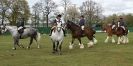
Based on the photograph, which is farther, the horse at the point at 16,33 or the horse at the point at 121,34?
the horse at the point at 121,34

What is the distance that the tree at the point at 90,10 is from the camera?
98.5m

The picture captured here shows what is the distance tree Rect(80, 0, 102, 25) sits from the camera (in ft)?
323

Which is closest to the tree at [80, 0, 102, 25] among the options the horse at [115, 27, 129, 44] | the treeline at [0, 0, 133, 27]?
the treeline at [0, 0, 133, 27]

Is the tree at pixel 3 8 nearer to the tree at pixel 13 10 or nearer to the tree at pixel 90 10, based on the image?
the tree at pixel 13 10

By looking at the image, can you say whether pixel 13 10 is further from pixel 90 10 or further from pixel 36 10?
pixel 90 10

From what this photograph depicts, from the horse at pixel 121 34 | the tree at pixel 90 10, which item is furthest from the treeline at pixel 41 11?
the horse at pixel 121 34

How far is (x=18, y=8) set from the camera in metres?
83.4

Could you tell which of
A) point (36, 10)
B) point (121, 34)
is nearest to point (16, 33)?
point (121, 34)

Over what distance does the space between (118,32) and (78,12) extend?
76.1 meters

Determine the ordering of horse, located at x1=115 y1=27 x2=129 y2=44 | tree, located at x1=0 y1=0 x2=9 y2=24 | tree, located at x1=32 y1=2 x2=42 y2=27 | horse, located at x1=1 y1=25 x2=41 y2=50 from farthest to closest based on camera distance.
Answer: tree, located at x1=32 y1=2 x2=42 y2=27 → tree, located at x1=0 y1=0 x2=9 y2=24 → horse, located at x1=115 y1=27 x2=129 y2=44 → horse, located at x1=1 y1=25 x2=41 y2=50

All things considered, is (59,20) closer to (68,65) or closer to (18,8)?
(68,65)

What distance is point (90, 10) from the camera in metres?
99.5

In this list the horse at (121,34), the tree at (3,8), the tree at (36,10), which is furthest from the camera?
the tree at (36,10)

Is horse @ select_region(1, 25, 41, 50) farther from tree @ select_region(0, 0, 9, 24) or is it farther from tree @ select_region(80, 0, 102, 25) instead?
tree @ select_region(80, 0, 102, 25)
